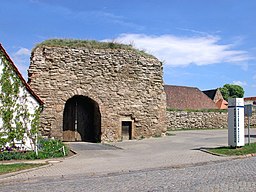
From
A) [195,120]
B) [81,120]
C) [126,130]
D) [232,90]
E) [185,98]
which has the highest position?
[232,90]

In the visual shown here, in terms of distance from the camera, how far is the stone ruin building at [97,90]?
1902 cm

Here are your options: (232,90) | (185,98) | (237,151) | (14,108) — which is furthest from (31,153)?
(232,90)

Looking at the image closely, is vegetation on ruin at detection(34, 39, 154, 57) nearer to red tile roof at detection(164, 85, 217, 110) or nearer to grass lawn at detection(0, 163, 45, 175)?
grass lawn at detection(0, 163, 45, 175)

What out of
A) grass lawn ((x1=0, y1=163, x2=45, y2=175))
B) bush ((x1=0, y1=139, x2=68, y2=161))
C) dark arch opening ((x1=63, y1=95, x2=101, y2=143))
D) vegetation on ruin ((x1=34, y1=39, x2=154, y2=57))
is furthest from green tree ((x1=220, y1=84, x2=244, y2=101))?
grass lawn ((x1=0, y1=163, x2=45, y2=175))

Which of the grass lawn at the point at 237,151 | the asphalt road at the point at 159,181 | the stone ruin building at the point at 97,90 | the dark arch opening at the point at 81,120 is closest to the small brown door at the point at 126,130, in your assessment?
the stone ruin building at the point at 97,90

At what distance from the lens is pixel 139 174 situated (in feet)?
32.4

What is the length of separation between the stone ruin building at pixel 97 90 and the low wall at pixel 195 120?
9.32m

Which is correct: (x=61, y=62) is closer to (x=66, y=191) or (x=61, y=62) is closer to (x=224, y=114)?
(x=66, y=191)

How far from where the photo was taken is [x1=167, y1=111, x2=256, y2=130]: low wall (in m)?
31.5

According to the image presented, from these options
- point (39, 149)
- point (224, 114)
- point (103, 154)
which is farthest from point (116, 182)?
point (224, 114)

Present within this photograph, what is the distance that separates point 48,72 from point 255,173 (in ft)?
43.5

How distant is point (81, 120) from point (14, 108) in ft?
24.2

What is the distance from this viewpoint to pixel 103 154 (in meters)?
14.2

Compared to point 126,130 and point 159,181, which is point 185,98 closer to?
point 126,130
